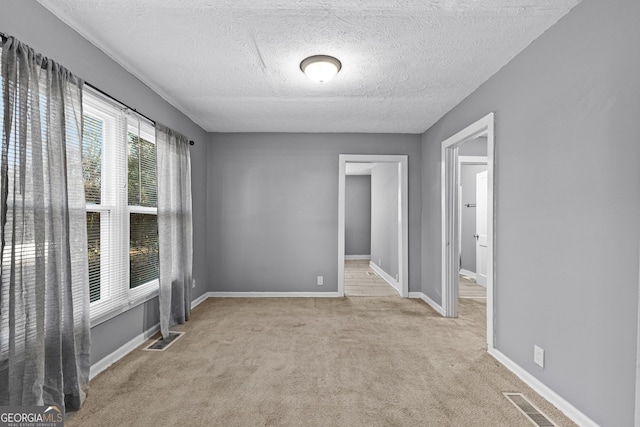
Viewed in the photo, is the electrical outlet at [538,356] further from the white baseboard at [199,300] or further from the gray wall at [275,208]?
the white baseboard at [199,300]

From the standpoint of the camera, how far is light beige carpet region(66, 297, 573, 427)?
189 cm

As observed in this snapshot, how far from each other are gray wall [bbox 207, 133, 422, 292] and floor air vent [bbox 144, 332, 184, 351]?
A: 1544mm

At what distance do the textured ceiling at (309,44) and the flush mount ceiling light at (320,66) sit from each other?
2.1 inches

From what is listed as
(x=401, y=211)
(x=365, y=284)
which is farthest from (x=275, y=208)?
(x=365, y=284)

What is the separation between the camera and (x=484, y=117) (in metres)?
2.86

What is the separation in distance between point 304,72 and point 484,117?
1.70 metres

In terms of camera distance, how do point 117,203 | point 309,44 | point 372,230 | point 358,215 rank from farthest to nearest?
point 358,215 → point 372,230 → point 117,203 → point 309,44

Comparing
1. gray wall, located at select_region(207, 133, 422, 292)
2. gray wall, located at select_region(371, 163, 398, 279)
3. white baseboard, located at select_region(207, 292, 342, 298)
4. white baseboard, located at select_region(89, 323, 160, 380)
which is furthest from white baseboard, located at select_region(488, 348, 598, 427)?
white baseboard, located at select_region(89, 323, 160, 380)

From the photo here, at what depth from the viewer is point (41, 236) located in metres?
1.74

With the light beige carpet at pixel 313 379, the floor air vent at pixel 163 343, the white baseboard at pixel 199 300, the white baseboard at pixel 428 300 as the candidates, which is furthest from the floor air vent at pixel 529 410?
the white baseboard at pixel 199 300

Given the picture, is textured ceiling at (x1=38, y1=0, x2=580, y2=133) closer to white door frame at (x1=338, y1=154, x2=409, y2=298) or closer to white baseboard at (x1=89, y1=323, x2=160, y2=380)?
white door frame at (x1=338, y1=154, x2=409, y2=298)

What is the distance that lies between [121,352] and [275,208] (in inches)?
104

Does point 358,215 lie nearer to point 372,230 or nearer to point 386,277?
point 372,230

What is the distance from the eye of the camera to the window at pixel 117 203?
94.5 inches
